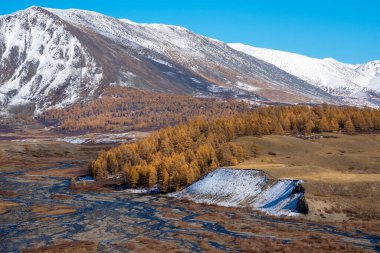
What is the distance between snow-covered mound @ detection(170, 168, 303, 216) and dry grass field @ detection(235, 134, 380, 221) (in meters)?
3.74

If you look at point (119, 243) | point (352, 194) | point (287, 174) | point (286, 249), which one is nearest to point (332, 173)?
point (287, 174)

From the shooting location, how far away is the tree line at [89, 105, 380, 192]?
146 meters

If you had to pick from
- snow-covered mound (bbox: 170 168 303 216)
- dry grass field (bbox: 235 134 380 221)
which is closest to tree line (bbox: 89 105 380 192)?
snow-covered mound (bbox: 170 168 303 216)

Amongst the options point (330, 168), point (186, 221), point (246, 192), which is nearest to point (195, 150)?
point (330, 168)

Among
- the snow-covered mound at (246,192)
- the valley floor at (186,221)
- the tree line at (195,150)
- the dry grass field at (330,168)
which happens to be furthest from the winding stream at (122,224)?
the tree line at (195,150)

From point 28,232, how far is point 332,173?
73644 mm

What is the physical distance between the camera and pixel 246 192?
11638 centimetres

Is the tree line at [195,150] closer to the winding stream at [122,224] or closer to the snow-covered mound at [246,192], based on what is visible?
the snow-covered mound at [246,192]

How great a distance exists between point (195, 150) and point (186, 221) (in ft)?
247

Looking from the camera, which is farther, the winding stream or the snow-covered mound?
the snow-covered mound

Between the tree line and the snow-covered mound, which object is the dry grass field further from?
the tree line

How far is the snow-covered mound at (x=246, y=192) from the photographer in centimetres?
10194

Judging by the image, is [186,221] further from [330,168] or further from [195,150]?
[195,150]

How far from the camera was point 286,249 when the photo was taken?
225ft
